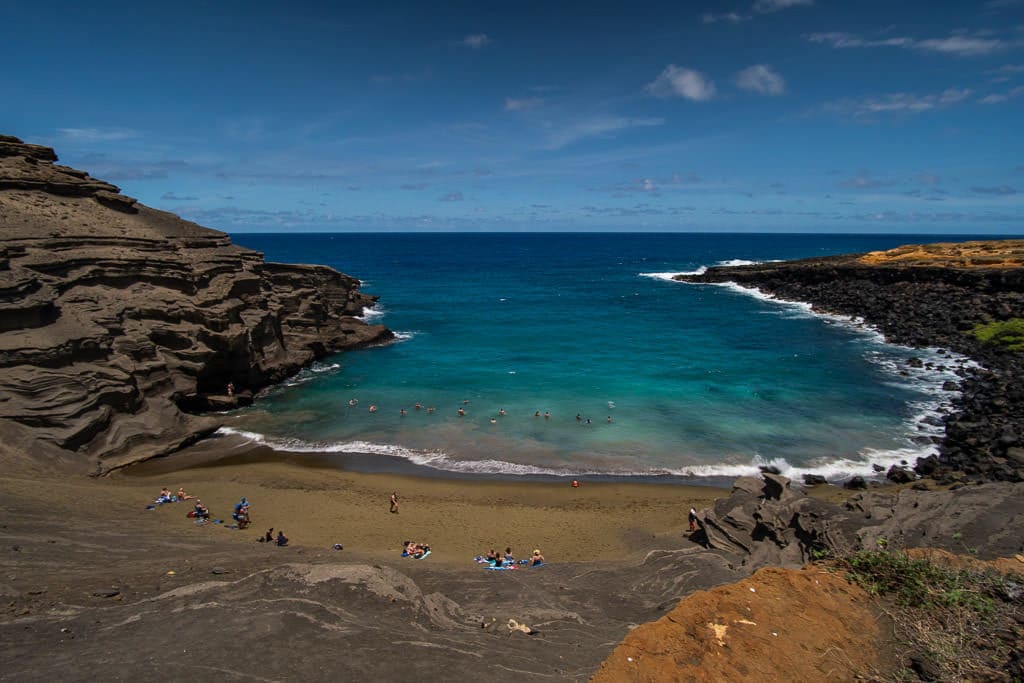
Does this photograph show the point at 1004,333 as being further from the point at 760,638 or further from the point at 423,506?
the point at 760,638

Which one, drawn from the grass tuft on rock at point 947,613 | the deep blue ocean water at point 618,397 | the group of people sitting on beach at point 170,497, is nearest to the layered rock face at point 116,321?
the deep blue ocean water at point 618,397

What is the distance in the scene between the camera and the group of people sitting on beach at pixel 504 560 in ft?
58.8

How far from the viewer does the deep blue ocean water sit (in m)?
27.3

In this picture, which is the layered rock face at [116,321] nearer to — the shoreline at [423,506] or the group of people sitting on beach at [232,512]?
the shoreline at [423,506]

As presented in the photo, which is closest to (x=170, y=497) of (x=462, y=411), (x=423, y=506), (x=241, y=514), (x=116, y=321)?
(x=241, y=514)

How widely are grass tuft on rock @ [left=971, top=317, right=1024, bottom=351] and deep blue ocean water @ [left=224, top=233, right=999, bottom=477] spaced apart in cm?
492

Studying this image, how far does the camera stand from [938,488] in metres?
22.2

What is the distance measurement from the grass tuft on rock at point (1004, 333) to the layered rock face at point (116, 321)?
51903 millimetres

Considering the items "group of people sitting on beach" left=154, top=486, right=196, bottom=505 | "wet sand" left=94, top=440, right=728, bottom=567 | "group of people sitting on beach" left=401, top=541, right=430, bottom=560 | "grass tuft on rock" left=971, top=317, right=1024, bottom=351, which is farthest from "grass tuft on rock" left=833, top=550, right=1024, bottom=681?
"grass tuft on rock" left=971, top=317, right=1024, bottom=351

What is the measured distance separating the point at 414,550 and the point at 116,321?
763 inches

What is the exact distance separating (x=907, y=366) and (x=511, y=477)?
107ft

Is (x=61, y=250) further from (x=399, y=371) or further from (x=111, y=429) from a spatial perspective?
(x=399, y=371)

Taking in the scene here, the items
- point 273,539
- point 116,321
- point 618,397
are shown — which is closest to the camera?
point 273,539

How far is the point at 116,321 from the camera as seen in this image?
88.3ft
